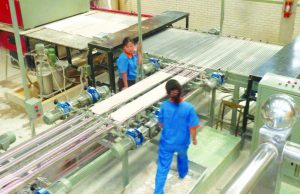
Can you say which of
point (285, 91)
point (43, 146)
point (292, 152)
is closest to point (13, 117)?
point (43, 146)

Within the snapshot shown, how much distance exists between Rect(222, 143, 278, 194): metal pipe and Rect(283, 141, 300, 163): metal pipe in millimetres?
22

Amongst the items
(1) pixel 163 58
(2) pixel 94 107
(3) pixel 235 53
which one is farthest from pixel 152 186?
(3) pixel 235 53

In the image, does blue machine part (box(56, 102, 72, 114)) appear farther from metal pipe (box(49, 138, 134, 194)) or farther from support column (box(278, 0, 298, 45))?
support column (box(278, 0, 298, 45))

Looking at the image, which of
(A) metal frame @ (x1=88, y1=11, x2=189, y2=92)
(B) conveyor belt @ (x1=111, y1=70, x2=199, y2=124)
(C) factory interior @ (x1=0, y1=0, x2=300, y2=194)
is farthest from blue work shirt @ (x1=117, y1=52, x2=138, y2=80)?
(B) conveyor belt @ (x1=111, y1=70, x2=199, y2=124)

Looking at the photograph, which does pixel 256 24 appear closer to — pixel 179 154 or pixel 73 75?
pixel 73 75

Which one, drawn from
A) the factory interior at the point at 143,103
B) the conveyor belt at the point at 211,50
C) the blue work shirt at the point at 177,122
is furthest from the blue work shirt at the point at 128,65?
the blue work shirt at the point at 177,122

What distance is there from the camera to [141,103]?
11.1 ft

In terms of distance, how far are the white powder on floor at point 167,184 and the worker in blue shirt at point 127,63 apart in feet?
3.79

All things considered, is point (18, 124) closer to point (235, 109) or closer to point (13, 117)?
point (13, 117)

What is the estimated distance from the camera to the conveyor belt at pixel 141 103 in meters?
3.17

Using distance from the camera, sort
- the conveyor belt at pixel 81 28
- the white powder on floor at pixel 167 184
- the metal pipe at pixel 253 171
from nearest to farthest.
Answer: the metal pipe at pixel 253 171 → the white powder on floor at pixel 167 184 → the conveyor belt at pixel 81 28

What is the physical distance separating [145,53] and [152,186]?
189 centimetres

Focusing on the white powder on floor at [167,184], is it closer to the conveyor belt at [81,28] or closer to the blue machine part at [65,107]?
the blue machine part at [65,107]

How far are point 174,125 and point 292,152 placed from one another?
208cm
